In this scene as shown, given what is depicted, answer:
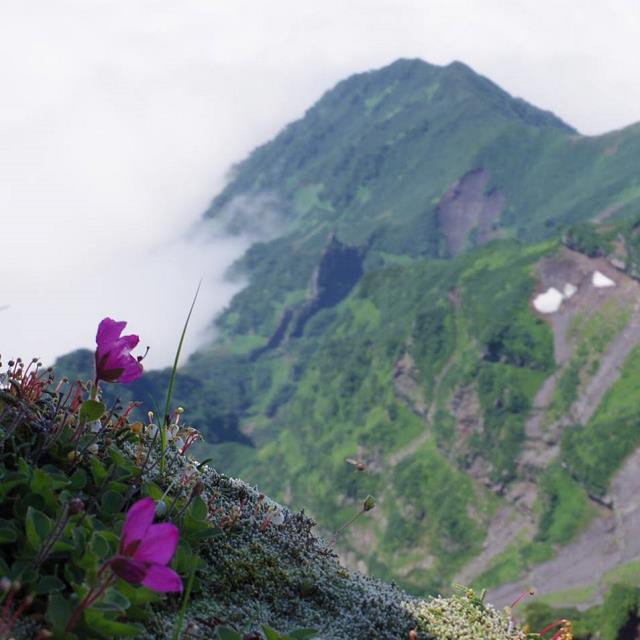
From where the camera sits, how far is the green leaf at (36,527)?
3135mm

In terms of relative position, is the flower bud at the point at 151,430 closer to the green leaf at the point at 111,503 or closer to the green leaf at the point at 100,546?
the green leaf at the point at 111,503

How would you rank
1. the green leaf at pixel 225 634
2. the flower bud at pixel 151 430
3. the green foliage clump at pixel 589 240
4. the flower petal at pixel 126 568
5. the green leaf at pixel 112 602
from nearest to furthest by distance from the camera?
the flower petal at pixel 126 568 < the green leaf at pixel 112 602 < the green leaf at pixel 225 634 < the flower bud at pixel 151 430 < the green foliage clump at pixel 589 240

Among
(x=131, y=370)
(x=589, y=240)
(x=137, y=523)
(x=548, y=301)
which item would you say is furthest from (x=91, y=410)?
(x=548, y=301)

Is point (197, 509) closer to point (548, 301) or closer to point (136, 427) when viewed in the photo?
point (136, 427)

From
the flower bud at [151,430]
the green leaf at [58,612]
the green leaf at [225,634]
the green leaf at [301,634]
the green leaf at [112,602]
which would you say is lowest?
the green leaf at [301,634]

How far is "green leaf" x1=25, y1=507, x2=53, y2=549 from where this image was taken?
10.3ft

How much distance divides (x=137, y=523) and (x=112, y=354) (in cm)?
125

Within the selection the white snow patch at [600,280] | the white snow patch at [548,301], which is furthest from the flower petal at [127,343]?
the white snow patch at [548,301]

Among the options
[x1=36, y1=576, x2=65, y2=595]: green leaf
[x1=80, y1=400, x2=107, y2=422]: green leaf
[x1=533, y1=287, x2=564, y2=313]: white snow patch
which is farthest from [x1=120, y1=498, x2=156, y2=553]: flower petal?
[x1=533, y1=287, x2=564, y2=313]: white snow patch

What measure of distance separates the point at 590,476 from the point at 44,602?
142503mm

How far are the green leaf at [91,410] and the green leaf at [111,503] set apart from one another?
39 centimetres

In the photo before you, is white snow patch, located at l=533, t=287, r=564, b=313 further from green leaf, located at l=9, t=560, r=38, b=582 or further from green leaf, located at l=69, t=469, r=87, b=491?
green leaf, located at l=9, t=560, r=38, b=582

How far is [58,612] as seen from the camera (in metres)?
2.88

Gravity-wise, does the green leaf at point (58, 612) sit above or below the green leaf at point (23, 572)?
below
